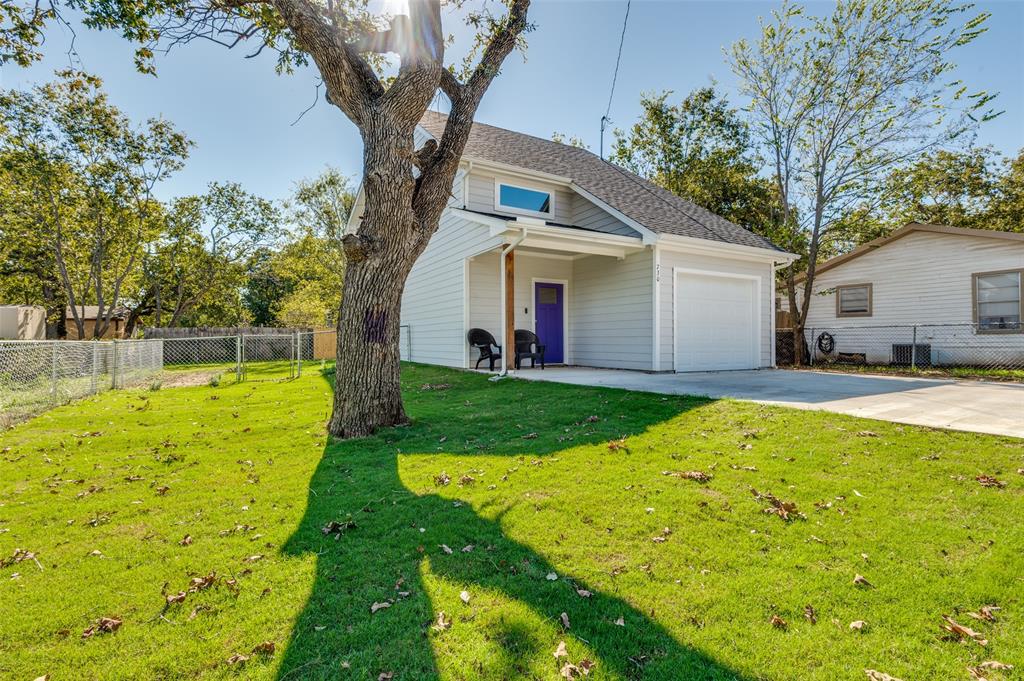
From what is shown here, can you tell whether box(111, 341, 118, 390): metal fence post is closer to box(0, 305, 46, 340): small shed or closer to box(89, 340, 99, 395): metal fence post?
box(89, 340, 99, 395): metal fence post

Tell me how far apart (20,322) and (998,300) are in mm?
33350

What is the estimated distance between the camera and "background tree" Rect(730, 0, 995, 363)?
12164 millimetres

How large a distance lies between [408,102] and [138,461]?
15.3ft

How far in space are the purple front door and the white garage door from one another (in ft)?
10.7

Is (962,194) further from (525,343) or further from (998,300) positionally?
(525,343)

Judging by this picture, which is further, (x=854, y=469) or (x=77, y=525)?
(x=854, y=469)

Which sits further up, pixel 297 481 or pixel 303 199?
pixel 303 199

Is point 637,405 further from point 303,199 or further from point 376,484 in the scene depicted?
point 303,199

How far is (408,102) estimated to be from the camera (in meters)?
5.38

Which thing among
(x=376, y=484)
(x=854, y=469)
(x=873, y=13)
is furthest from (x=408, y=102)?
(x=873, y=13)

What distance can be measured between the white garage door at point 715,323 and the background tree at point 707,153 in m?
12.5

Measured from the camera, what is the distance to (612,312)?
11.0 metres

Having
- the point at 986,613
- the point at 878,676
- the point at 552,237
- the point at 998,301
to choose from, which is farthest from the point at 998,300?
the point at 878,676

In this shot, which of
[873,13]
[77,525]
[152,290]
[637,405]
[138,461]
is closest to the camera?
[77,525]
